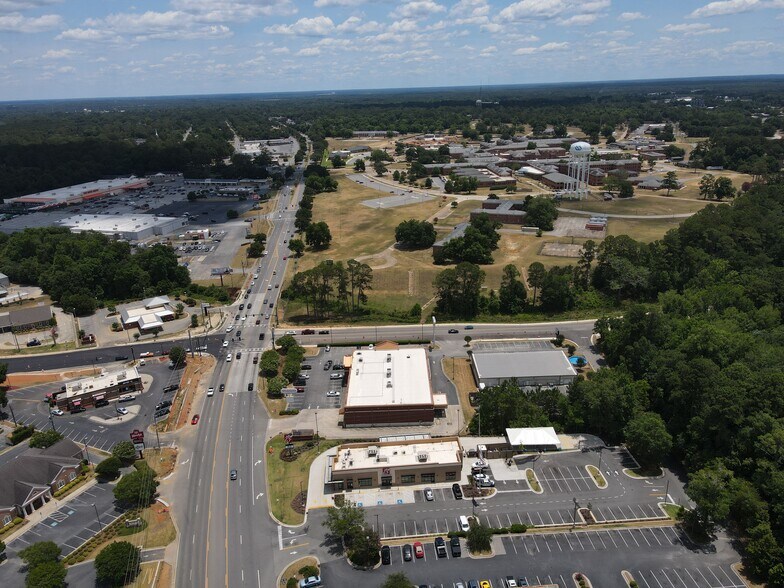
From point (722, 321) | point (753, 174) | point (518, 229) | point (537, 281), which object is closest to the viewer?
point (722, 321)

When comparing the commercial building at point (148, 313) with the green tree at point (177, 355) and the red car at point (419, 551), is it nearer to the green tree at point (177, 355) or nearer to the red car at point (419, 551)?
the green tree at point (177, 355)

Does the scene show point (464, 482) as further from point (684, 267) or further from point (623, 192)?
point (623, 192)

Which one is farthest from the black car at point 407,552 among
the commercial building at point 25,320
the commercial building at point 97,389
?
the commercial building at point 25,320

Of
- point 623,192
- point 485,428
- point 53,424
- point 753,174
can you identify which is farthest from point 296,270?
point 753,174

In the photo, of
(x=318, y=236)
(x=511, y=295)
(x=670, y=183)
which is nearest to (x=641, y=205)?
(x=670, y=183)

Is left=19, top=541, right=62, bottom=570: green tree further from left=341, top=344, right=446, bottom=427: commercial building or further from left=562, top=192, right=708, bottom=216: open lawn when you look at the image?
left=562, top=192, right=708, bottom=216: open lawn

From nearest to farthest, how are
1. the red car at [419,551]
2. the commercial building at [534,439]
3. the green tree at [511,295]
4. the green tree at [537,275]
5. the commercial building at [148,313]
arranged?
1. the red car at [419,551]
2. the commercial building at [534,439]
3. the commercial building at [148,313]
4. the green tree at [537,275]
5. the green tree at [511,295]

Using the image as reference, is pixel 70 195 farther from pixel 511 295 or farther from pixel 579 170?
pixel 579 170
